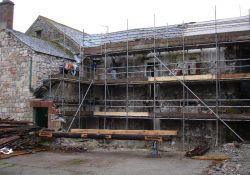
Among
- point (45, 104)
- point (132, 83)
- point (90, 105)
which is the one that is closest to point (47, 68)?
point (45, 104)

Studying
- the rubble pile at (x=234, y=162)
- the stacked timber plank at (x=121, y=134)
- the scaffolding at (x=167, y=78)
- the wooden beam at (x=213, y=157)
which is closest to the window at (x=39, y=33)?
the scaffolding at (x=167, y=78)

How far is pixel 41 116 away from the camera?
808 inches

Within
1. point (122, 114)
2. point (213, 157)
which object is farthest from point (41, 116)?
point (213, 157)

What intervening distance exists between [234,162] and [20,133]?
398 inches

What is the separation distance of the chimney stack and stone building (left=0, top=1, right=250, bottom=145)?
71 centimetres

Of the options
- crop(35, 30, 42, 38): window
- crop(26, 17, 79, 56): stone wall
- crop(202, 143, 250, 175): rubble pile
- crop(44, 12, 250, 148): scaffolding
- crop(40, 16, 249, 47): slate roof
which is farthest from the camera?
crop(35, 30, 42, 38): window

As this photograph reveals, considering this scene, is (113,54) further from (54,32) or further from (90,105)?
(54,32)

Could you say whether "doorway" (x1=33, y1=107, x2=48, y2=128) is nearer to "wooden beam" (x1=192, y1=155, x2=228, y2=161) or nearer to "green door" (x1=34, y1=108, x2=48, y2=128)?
"green door" (x1=34, y1=108, x2=48, y2=128)

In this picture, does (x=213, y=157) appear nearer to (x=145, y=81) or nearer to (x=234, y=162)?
(x=234, y=162)

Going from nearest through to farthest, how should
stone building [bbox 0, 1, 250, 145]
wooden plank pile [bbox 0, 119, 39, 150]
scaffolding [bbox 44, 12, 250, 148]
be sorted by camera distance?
wooden plank pile [bbox 0, 119, 39, 150] → scaffolding [bbox 44, 12, 250, 148] → stone building [bbox 0, 1, 250, 145]

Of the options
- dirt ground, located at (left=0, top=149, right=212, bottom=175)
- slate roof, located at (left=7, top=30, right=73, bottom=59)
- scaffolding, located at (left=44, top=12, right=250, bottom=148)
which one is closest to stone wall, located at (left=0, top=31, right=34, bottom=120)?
slate roof, located at (left=7, top=30, right=73, bottom=59)

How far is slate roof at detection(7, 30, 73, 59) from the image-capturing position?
2029 centimetres

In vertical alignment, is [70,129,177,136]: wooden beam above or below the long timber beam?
below

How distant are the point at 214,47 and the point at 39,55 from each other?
9.58 m
